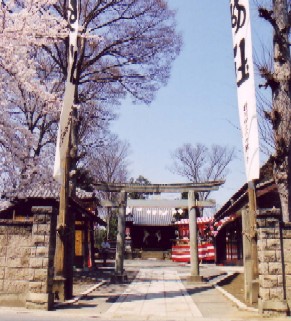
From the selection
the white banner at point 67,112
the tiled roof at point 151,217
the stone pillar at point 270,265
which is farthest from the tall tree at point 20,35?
the tiled roof at point 151,217

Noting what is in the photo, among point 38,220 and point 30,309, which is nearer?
point 30,309

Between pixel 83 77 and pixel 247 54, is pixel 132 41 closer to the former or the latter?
pixel 83 77

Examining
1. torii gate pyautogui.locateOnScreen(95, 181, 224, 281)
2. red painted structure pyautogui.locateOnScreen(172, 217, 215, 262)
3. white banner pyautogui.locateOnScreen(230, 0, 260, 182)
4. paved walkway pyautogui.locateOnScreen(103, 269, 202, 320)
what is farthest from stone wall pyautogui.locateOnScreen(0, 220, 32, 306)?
red painted structure pyautogui.locateOnScreen(172, 217, 215, 262)

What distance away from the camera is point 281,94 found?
33.3 feet

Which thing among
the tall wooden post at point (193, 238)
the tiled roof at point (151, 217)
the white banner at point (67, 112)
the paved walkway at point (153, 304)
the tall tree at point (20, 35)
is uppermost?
the tall tree at point (20, 35)

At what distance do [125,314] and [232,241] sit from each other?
62.0ft

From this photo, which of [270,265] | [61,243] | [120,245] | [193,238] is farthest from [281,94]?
[120,245]

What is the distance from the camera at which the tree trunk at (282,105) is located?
9805mm

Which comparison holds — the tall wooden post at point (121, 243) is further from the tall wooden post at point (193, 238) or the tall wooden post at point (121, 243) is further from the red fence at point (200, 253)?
the red fence at point (200, 253)

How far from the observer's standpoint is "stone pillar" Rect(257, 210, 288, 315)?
8734mm

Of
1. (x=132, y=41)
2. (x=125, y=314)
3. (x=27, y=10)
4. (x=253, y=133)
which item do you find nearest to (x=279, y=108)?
(x=253, y=133)

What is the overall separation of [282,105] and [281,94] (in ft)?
0.99

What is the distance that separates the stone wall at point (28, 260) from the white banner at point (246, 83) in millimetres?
4994

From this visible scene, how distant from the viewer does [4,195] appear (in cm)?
1870
